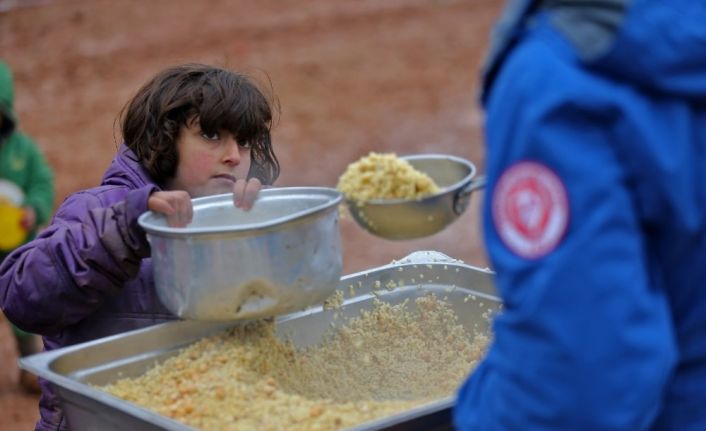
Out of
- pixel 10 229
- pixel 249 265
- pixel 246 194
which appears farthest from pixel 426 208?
pixel 10 229

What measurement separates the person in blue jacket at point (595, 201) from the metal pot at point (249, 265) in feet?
2.20

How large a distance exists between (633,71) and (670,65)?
0.05 meters

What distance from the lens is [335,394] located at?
2.44 m

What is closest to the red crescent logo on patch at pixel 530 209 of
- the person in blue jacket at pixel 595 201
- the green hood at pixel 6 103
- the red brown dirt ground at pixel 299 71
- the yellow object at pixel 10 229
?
the person in blue jacket at pixel 595 201

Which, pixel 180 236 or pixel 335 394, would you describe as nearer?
pixel 180 236

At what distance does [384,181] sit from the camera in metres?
2.73

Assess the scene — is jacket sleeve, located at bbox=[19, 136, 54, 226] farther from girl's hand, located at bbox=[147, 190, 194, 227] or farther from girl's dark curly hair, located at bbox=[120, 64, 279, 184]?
girl's hand, located at bbox=[147, 190, 194, 227]

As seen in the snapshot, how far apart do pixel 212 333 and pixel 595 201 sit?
3.99 feet

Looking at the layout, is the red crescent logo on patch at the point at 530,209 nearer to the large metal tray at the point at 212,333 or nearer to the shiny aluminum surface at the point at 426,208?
the large metal tray at the point at 212,333

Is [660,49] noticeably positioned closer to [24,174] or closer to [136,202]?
[136,202]

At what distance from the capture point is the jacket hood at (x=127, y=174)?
9.49ft

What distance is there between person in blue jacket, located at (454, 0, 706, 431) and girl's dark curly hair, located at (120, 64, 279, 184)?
1.46 meters

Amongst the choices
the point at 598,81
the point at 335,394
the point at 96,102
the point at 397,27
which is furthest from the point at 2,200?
the point at 397,27

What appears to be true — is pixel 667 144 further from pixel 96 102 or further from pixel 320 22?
pixel 320 22
